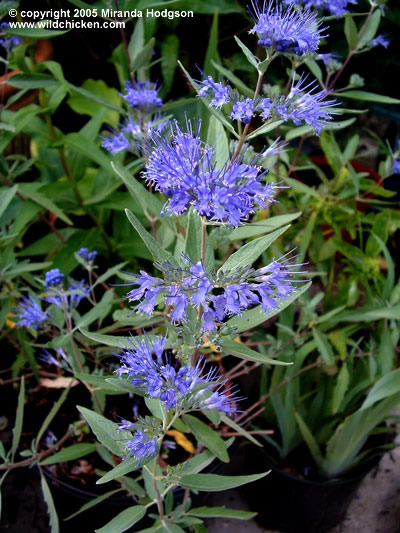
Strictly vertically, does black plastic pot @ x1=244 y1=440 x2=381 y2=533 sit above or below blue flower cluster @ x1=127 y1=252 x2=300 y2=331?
below

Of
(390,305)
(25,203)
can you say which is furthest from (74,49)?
(390,305)

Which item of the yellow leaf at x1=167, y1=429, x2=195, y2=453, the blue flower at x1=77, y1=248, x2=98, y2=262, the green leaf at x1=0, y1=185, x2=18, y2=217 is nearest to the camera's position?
the green leaf at x1=0, y1=185, x2=18, y2=217

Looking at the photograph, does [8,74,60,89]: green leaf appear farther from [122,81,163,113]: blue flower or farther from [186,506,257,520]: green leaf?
[186,506,257,520]: green leaf

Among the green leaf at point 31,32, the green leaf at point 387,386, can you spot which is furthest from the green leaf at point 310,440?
the green leaf at point 31,32

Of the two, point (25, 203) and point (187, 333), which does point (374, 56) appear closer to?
point (25, 203)

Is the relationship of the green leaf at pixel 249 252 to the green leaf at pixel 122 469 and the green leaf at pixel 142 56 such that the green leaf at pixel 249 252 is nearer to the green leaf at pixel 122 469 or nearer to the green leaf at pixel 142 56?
the green leaf at pixel 122 469

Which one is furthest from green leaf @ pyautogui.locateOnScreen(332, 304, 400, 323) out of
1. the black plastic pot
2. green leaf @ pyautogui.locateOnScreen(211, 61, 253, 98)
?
green leaf @ pyautogui.locateOnScreen(211, 61, 253, 98)
